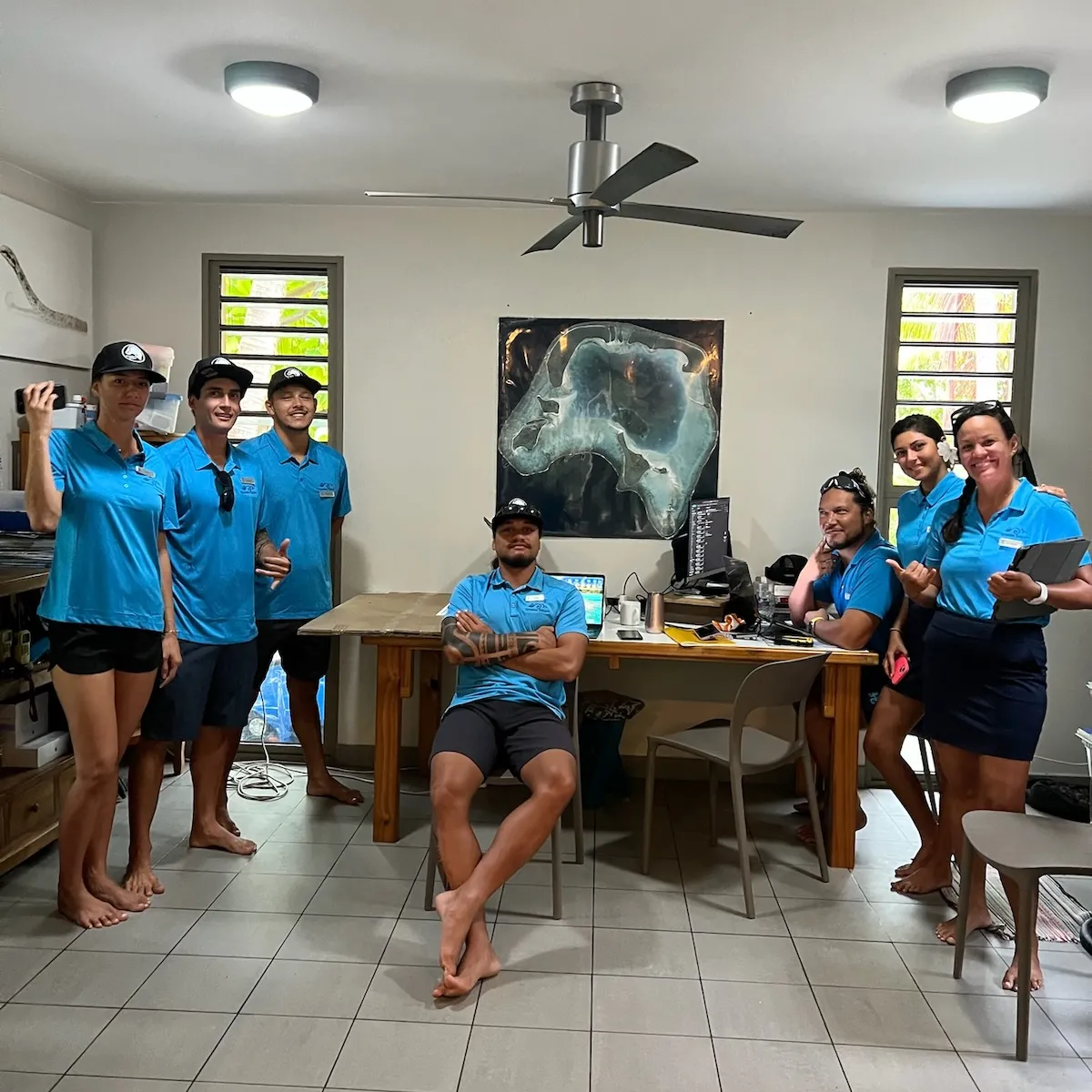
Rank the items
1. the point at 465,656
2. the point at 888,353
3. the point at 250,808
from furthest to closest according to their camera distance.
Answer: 1. the point at 888,353
2. the point at 250,808
3. the point at 465,656

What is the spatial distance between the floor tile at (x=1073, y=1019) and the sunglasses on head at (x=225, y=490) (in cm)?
286

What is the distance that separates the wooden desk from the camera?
339 cm

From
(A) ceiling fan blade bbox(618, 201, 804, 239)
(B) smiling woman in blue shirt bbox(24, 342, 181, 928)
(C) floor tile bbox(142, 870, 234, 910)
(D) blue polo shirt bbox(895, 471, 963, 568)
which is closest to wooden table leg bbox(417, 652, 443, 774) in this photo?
(C) floor tile bbox(142, 870, 234, 910)

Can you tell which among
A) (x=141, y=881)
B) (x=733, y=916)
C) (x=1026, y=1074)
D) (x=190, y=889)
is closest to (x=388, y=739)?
(x=190, y=889)

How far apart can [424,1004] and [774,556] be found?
266 centimetres

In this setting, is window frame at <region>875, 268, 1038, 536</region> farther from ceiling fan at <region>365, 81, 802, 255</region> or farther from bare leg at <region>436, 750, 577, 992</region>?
bare leg at <region>436, 750, 577, 992</region>

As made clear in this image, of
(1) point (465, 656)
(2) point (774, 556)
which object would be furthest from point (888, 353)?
(1) point (465, 656)

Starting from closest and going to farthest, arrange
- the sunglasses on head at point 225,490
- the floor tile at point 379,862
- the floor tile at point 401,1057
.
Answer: the floor tile at point 401,1057 → the sunglasses on head at point 225,490 → the floor tile at point 379,862

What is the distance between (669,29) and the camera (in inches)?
98.4

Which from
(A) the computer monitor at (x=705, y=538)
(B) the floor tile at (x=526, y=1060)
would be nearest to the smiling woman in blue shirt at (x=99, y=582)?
(B) the floor tile at (x=526, y=1060)

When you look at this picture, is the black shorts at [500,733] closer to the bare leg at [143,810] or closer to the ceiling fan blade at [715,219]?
the bare leg at [143,810]

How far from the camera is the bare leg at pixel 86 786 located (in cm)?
269

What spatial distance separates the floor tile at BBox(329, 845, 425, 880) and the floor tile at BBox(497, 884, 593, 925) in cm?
39

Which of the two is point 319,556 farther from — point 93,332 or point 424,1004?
point 424,1004
